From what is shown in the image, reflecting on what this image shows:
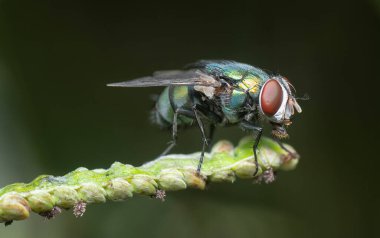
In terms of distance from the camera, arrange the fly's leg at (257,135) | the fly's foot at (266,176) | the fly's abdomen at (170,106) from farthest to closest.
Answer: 1. the fly's abdomen at (170,106)
2. the fly's foot at (266,176)
3. the fly's leg at (257,135)

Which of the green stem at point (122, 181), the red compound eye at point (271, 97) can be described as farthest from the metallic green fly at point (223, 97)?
the green stem at point (122, 181)

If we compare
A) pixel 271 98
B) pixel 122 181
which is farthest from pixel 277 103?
pixel 122 181

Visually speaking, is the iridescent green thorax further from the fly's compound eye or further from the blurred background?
the blurred background

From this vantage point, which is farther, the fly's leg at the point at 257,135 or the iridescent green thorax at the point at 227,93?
the iridescent green thorax at the point at 227,93

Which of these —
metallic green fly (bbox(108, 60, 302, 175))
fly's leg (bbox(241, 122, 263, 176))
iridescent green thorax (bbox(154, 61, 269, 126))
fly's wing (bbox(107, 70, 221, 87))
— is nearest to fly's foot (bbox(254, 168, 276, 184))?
fly's leg (bbox(241, 122, 263, 176))

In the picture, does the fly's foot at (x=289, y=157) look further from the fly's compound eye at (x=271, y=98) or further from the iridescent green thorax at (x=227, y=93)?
the iridescent green thorax at (x=227, y=93)

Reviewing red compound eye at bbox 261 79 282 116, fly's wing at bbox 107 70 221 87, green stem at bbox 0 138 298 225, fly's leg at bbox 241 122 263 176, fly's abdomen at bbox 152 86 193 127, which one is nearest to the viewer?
green stem at bbox 0 138 298 225

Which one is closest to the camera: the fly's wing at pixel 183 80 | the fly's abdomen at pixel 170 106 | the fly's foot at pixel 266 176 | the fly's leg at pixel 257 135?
the fly's leg at pixel 257 135
